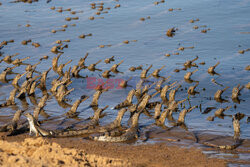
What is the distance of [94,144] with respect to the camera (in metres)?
25.8

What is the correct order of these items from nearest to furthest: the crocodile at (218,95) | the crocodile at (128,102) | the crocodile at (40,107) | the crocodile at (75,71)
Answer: the crocodile at (40,107) < the crocodile at (128,102) < the crocodile at (218,95) < the crocodile at (75,71)

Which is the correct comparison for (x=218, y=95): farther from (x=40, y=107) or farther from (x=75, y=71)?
(x=40, y=107)

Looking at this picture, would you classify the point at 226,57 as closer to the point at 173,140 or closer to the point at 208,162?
the point at 173,140

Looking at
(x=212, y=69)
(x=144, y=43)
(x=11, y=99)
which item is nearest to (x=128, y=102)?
(x=11, y=99)

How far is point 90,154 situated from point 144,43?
141 ft

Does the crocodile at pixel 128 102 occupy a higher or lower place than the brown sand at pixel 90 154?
lower

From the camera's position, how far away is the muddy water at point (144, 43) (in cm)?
3584

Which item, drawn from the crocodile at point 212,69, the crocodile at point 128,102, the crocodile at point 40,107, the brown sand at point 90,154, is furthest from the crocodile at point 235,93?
the crocodile at point 40,107

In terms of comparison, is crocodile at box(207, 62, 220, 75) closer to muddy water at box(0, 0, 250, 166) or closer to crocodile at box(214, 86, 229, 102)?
muddy water at box(0, 0, 250, 166)

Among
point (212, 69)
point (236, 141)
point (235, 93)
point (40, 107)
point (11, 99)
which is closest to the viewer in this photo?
point (236, 141)

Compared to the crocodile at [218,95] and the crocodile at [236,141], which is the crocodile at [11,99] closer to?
the crocodile at [236,141]

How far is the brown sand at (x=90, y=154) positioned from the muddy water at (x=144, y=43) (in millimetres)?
2194

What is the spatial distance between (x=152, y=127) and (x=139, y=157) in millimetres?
7261

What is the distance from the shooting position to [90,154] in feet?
70.3
